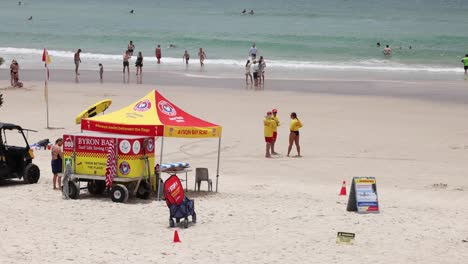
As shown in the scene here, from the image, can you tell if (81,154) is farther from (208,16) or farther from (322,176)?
(208,16)

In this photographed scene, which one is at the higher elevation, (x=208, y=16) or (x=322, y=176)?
(x=208, y=16)

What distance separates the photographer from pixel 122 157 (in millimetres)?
17375

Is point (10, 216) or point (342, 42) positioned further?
point (342, 42)

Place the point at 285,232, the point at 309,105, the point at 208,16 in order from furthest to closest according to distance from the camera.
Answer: the point at 208,16 < the point at 309,105 < the point at 285,232

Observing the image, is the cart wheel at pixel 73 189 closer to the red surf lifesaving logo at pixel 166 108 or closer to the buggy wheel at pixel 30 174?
the buggy wheel at pixel 30 174

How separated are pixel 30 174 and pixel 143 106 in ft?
9.08

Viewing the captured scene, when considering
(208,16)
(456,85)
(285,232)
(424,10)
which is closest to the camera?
(285,232)

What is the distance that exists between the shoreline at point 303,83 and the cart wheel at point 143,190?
60.1ft

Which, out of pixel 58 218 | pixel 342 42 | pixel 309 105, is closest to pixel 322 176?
pixel 58 218

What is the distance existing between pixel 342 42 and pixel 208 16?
1423 inches

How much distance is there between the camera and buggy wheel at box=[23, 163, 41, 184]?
19000 millimetres

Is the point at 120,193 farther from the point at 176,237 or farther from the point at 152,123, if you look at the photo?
the point at 176,237

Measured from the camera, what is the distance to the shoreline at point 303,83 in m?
36.3

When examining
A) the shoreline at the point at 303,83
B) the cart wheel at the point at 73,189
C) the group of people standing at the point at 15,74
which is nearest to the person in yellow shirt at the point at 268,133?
the cart wheel at the point at 73,189
